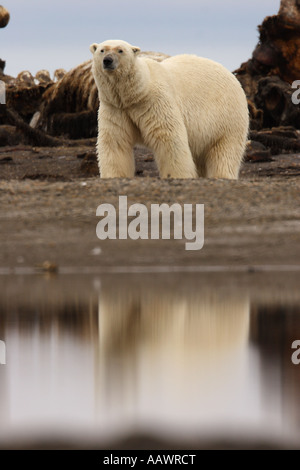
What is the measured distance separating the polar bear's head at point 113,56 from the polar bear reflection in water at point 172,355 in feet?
14.4

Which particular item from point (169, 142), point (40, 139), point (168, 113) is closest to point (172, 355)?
point (169, 142)

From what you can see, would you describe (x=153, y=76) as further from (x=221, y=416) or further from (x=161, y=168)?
(x=221, y=416)

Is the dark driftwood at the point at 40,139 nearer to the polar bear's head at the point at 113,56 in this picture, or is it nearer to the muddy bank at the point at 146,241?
the muddy bank at the point at 146,241

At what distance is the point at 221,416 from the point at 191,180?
23.9ft

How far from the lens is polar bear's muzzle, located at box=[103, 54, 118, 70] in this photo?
9894mm

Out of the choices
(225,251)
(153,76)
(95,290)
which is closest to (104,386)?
(95,290)

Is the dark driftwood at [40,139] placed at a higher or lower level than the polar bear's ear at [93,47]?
higher

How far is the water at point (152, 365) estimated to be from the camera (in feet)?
9.82

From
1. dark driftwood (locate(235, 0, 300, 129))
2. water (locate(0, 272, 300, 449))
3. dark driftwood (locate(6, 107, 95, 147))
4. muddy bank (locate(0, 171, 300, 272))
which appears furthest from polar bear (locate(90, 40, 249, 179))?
dark driftwood (locate(235, 0, 300, 129))

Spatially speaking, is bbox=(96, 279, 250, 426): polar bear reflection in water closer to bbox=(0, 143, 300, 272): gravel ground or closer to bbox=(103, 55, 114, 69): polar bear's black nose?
bbox=(0, 143, 300, 272): gravel ground

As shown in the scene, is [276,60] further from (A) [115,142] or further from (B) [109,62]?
(B) [109,62]

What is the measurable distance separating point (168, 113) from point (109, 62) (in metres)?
1.06

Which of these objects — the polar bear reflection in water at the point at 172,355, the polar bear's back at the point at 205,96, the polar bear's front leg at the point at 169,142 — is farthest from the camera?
the polar bear's back at the point at 205,96

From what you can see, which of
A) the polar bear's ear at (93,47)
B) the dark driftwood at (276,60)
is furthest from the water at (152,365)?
the dark driftwood at (276,60)
